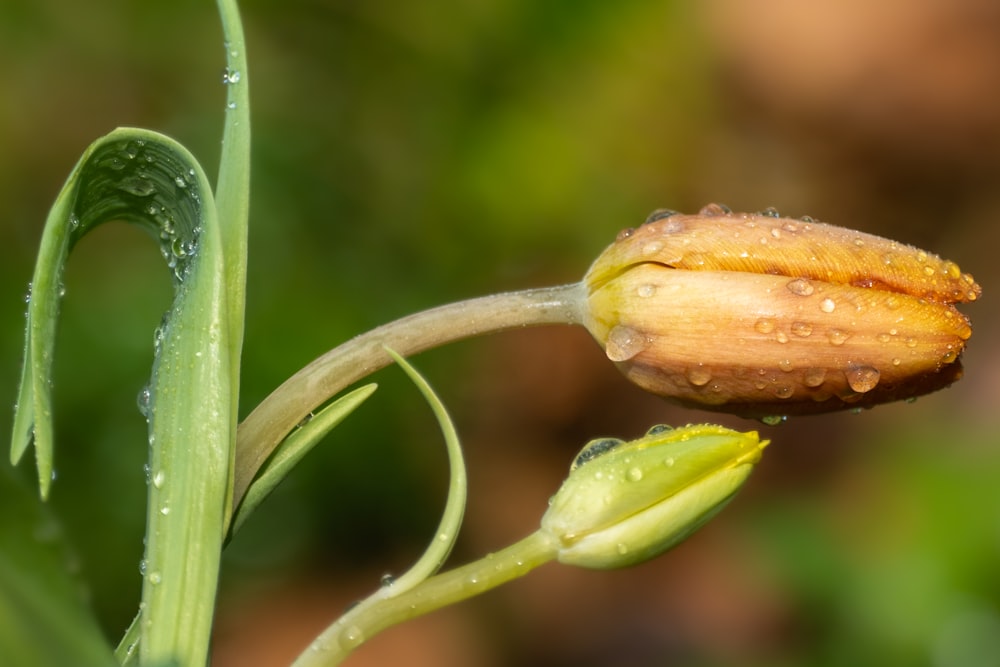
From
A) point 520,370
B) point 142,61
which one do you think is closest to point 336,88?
point 142,61

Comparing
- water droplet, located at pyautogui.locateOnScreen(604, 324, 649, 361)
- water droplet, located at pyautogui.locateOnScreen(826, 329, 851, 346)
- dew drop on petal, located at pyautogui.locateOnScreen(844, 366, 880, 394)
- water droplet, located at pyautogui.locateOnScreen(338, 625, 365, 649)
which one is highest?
water droplet, located at pyautogui.locateOnScreen(604, 324, 649, 361)

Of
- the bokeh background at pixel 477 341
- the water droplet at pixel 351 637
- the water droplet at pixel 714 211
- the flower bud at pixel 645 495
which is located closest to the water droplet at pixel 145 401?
the water droplet at pixel 351 637

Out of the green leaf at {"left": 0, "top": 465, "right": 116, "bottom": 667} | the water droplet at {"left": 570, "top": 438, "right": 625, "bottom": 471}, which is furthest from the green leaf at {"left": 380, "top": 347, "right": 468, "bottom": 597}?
the green leaf at {"left": 0, "top": 465, "right": 116, "bottom": 667}

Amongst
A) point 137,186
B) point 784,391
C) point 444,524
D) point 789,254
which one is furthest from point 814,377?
point 137,186

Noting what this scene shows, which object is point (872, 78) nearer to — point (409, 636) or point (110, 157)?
point (409, 636)

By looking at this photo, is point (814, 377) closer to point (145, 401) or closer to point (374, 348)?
point (374, 348)

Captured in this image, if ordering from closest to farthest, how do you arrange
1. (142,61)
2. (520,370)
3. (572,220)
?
(142,61) → (572,220) → (520,370)

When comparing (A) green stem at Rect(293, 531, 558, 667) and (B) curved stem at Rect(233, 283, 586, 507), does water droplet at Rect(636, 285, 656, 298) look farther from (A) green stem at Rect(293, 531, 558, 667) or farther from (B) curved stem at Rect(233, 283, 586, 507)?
(A) green stem at Rect(293, 531, 558, 667)
